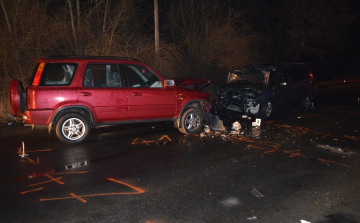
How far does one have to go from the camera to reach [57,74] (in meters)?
7.20

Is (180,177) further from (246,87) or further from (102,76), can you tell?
(246,87)

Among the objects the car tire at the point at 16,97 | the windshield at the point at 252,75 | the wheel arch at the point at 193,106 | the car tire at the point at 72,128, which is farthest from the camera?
the windshield at the point at 252,75

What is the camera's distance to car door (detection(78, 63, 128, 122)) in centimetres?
751

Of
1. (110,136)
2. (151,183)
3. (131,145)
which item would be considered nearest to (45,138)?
(110,136)

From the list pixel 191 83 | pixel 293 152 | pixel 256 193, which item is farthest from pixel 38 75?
pixel 293 152

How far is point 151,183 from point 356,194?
122 inches

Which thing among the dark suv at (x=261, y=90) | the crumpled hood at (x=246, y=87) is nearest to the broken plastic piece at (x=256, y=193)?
the dark suv at (x=261, y=90)

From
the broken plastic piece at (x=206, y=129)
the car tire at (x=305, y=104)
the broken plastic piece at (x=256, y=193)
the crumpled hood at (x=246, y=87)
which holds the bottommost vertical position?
the broken plastic piece at (x=256, y=193)

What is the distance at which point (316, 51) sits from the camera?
27891mm

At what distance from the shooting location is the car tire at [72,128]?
24.3 ft

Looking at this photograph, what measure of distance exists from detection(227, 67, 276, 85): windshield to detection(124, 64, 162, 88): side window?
433 centimetres

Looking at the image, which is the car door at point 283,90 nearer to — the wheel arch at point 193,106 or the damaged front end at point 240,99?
the damaged front end at point 240,99

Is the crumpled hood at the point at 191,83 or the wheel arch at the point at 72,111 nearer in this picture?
the wheel arch at the point at 72,111

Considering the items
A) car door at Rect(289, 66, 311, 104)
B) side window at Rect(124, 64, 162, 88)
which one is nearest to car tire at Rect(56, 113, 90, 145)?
side window at Rect(124, 64, 162, 88)
